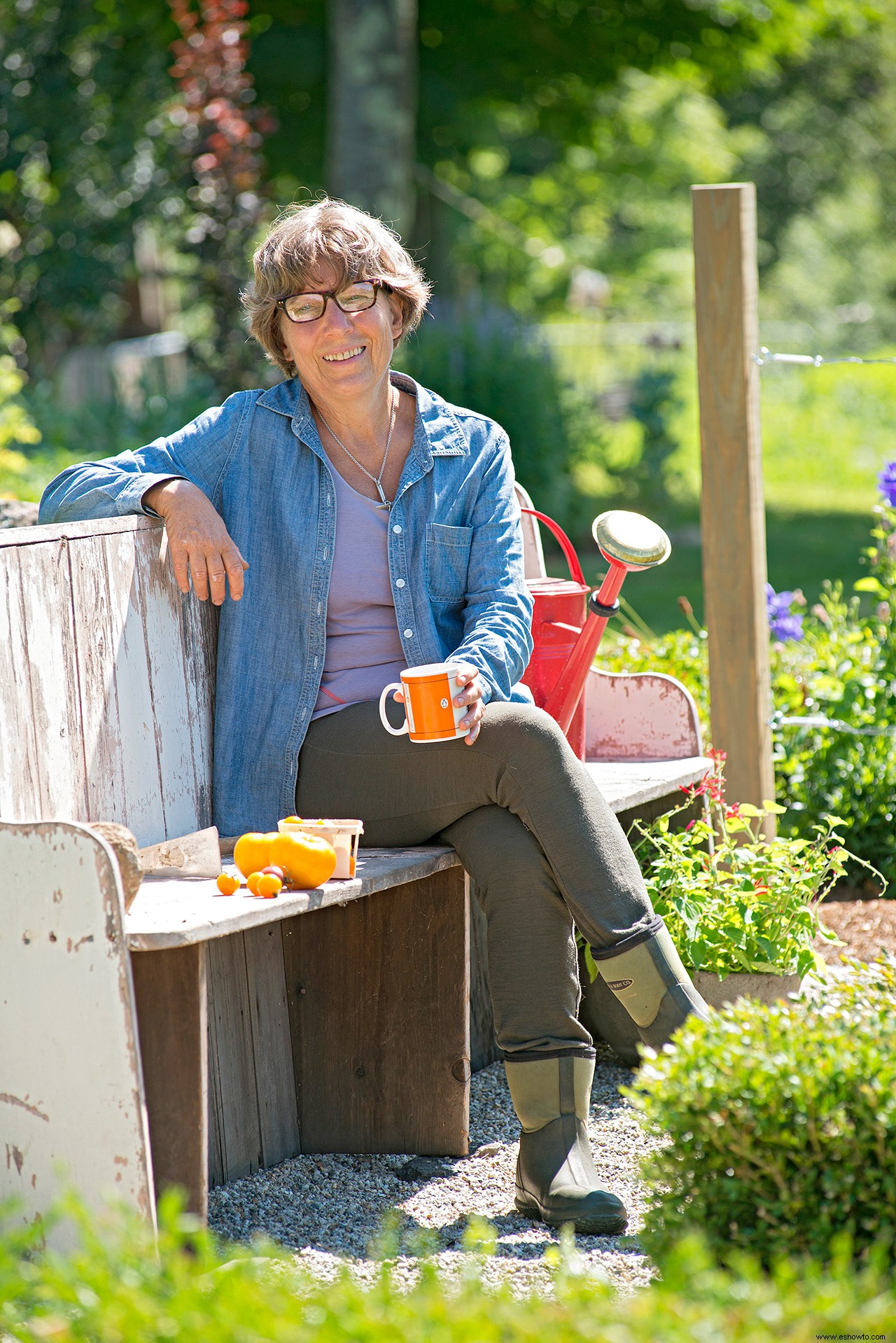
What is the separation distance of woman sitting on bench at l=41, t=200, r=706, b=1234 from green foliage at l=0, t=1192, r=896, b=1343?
105 cm

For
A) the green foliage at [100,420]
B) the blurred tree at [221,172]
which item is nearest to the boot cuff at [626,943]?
the green foliage at [100,420]

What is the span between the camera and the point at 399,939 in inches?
110

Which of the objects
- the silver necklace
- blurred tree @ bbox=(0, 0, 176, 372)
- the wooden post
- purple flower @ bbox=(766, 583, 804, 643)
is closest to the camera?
the silver necklace

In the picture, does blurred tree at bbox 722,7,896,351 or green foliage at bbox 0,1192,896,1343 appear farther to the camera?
blurred tree at bbox 722,7,896,351

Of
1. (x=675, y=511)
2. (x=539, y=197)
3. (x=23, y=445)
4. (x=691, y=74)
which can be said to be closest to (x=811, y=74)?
(x=539, y=197)

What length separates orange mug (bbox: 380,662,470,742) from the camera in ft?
8.02

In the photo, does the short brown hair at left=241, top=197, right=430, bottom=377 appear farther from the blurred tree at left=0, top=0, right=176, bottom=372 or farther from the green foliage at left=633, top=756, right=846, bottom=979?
the blurred tree at left=0, top=0, right=176, bottom=372

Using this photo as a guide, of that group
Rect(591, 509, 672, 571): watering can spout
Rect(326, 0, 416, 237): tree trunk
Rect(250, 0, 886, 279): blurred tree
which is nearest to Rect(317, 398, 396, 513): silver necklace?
Rect(591, 509, 672, 571): watering can spout

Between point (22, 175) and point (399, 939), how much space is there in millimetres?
9915

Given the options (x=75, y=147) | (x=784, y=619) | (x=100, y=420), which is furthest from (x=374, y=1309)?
(x=75, y=147)

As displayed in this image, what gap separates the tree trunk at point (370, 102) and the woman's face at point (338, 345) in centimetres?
651

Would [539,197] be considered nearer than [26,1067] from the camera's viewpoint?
No

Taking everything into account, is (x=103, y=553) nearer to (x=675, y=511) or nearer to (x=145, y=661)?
(x=145, y=661)

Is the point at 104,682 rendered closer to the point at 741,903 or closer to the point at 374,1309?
the point at 741,903
